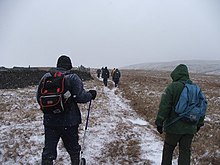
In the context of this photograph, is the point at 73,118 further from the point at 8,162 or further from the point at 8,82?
the point at 8,82

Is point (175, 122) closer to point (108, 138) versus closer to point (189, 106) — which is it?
point (189, 106)

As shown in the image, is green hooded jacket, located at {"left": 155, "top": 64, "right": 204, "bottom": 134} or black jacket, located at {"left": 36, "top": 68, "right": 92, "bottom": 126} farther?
green hooded jacket, located at {"left": 155, "top": 64, "right": 204, "bottom": 134}

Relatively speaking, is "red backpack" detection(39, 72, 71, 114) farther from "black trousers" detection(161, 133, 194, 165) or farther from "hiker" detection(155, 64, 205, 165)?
"black trousers" detection(161, 133, 194, 165)

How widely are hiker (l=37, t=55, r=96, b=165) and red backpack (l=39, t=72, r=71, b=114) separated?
0.09m

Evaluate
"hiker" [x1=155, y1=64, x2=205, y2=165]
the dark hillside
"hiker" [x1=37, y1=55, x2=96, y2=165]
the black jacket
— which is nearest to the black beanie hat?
"hiker" [x1=37, y1=55, x2=96, y2=165]

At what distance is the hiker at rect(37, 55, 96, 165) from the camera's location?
14.4 feet

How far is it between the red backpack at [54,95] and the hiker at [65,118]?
9 cm

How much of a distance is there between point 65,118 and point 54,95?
584mm

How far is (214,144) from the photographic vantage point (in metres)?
7.51

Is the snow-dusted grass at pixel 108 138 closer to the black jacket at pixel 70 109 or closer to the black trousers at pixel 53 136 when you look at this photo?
the black trousers at pixel 53 136

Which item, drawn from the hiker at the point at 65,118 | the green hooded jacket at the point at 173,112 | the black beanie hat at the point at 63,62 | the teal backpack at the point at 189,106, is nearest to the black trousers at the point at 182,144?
the green hooded jacket at the point at 173,112

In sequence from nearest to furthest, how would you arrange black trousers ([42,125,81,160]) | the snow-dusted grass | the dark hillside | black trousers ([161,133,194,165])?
black trousers ([42,125,81,160]) < black trousers ([161,133,194,165]) < the snow-dusted grass < the dark hillside

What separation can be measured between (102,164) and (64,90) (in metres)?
3.10

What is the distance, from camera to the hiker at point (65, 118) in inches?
173
